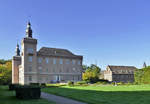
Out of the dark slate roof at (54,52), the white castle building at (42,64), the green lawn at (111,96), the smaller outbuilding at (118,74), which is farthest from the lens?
the smaller outbuilding at (118,74)

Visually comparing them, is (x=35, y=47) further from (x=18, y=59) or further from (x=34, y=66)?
(x=18, y=59)

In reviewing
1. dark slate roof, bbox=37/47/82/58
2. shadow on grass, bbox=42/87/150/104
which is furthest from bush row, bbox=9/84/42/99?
dark slate roof, bbox=37/47/82/58

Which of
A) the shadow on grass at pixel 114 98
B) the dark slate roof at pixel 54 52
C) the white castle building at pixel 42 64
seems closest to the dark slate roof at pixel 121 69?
the white castle building at pixel 42 64

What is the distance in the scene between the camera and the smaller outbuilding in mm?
68856

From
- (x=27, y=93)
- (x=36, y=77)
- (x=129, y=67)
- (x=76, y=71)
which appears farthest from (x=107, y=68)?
Result: (x=27, y=93)

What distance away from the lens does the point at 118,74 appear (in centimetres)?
Result: 6969

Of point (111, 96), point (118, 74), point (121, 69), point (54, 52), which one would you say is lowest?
point (118, 74)

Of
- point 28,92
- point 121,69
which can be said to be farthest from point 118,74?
point 28,92

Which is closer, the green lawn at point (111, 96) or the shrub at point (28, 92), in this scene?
the green lawn at point (111, 96)

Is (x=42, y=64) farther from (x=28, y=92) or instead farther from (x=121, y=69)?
(x=121, y=69)

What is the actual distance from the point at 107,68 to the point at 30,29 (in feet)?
141

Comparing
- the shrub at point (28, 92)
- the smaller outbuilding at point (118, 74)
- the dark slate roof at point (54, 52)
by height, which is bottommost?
the smaller outbuilding at point (118, 74)

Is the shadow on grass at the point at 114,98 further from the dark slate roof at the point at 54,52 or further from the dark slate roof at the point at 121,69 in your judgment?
the dark slate roof at the point at 121,69

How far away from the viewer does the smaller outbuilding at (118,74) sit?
68.9 meters
